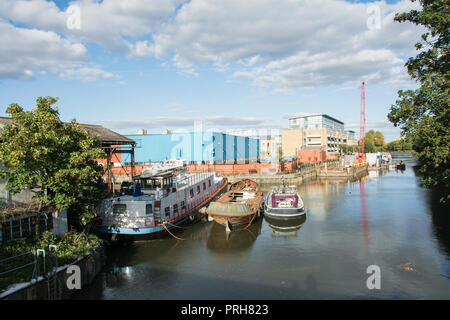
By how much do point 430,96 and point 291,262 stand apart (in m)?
12.6

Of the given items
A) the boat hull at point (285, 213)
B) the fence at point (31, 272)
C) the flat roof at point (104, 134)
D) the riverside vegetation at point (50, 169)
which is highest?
the flat roof at point (104, 134)

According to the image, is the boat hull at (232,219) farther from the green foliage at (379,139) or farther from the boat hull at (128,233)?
the green foliage at (379,139)

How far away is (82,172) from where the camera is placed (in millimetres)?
16938

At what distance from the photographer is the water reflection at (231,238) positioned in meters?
22.5

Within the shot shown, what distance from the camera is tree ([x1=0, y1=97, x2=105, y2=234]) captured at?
1545cm

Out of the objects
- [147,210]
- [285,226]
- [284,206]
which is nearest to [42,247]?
[147,210]

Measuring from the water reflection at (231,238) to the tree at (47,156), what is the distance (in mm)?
10107

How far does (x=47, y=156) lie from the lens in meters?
16.1

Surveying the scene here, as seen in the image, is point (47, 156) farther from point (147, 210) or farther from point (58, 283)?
point (147, 210)

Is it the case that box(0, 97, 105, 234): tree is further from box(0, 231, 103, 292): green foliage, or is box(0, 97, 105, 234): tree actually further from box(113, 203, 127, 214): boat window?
box(113, 203, 127, 214): boat window

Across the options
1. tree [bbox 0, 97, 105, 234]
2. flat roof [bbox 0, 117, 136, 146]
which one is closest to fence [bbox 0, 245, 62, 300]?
tree [bbox 0, 97, 105, 234]

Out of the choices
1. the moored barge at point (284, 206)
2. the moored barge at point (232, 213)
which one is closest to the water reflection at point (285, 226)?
the moored barge at point (284, 206)

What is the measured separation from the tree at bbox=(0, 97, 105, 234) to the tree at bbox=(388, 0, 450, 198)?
18.4 meters
